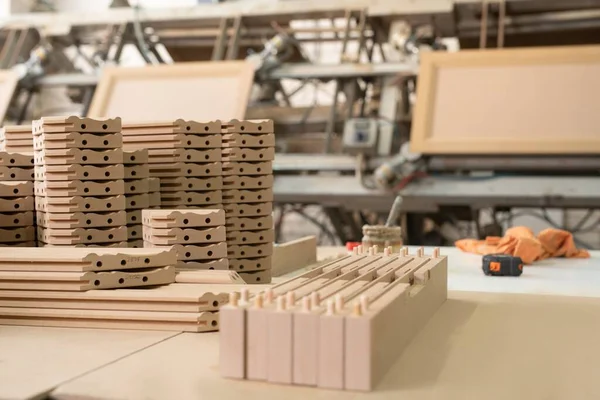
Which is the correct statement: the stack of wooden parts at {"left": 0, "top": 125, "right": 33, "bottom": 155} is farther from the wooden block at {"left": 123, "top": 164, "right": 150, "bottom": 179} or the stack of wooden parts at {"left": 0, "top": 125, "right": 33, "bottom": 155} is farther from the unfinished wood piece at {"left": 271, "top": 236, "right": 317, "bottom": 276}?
the unfinished wood piece at {"left": 271, "top": 236, "right": 317, "bottom": 276}

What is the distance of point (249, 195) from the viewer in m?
2.42

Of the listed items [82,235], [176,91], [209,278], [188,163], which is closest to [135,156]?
[188,163]

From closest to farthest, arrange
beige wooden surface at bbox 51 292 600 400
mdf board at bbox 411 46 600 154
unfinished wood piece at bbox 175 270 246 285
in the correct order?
beige wooden surface at bbox 51 292 600 400 → unfinished wood piece at bbox 175 270 246 285 → mdf board at bbox 411 46 600 154

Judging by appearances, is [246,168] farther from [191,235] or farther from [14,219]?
[14,219]

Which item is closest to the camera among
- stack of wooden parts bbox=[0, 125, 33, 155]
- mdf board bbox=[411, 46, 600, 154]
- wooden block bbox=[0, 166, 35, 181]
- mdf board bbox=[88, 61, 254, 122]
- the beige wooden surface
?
the beige wooden surface

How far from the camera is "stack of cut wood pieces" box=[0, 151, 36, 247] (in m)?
2.20

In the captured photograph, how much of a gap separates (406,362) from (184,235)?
0.90m

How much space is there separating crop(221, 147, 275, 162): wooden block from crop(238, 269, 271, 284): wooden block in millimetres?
385

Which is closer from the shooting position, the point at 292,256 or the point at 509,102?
the point at 292,256

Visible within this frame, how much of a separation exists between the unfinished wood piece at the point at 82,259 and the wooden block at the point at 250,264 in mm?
548

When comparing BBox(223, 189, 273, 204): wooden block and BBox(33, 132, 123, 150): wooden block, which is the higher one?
BBox(33, 132, 123, 150): wooden block

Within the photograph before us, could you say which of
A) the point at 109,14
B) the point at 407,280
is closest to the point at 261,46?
the point at 109,14

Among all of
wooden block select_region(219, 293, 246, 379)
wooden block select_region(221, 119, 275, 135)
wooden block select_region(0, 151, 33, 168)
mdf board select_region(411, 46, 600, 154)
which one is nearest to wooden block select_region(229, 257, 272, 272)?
wooden block select_region(221, 119, 275, 135)

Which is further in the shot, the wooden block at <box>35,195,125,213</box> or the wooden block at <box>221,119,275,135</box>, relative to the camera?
the wooden block at <box>221,119,275,135</box>
